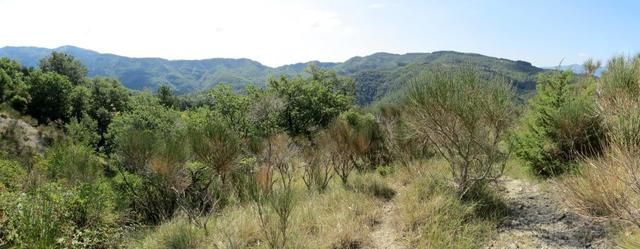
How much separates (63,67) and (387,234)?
64.0 metres

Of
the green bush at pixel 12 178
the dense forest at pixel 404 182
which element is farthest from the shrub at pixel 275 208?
the green bush at pixel 12 178

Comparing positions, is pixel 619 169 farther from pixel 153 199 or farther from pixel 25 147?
pixel 25 147

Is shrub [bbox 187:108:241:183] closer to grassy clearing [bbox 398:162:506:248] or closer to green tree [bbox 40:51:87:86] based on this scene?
grassy clearing [bbox 398:162:506:248]

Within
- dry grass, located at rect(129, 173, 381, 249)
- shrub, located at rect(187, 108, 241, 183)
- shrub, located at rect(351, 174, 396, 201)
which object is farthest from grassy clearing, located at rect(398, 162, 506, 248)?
shrub, located at rect(187, 108, 241, 183)

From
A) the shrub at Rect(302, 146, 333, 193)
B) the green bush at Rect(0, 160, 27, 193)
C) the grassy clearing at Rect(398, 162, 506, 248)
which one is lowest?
the green bush at Rect(0, 160, 27, 193)

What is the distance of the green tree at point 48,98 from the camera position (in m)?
35.4

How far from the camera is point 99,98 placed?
151 feet

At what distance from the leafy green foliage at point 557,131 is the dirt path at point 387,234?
107 inches

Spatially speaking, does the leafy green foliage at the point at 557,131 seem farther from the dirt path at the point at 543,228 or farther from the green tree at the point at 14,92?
the green tree at the point at 14,92

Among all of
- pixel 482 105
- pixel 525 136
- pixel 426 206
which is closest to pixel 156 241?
pixel 426 206

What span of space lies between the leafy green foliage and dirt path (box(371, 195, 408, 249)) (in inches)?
107

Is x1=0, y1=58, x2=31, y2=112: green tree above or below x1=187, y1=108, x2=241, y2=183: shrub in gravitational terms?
below

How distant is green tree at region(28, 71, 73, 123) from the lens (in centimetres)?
3541

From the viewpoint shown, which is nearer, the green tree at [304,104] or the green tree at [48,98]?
the green tree at [304,104]
